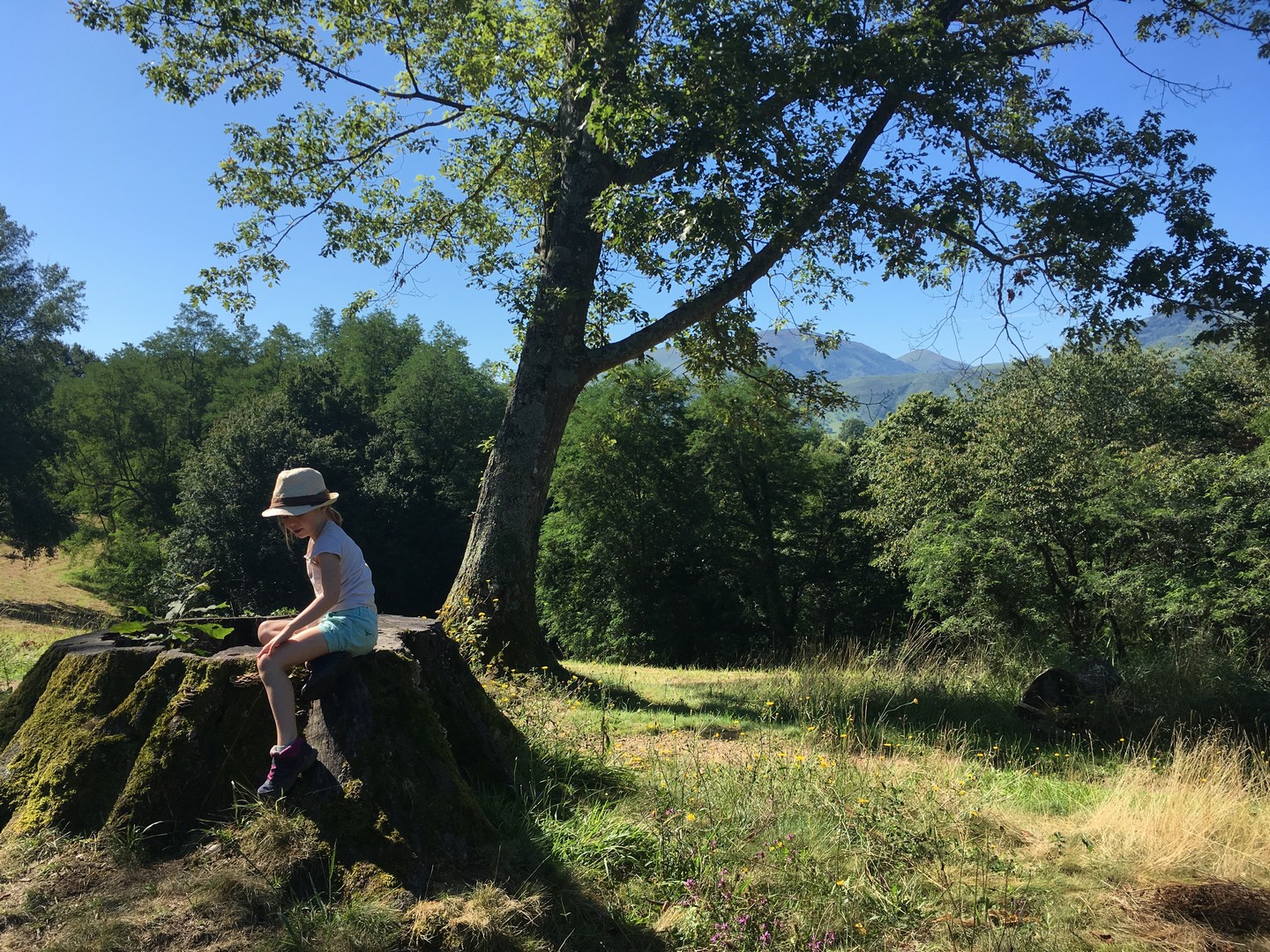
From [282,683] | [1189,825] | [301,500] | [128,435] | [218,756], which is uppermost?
[128,435]

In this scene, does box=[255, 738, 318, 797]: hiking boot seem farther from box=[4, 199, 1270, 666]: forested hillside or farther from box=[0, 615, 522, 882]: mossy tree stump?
box=[4, 199, 1270, 666]: forested hillside

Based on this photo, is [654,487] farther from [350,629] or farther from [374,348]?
[350,629]

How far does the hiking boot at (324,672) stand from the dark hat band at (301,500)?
2.62 ft

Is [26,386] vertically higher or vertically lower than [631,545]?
higher

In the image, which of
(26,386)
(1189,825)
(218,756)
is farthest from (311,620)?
(26,386)

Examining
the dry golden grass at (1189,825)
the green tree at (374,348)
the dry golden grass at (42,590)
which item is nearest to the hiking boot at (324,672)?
the dry golden grass at (1189,825)

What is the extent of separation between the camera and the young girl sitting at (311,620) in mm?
3873

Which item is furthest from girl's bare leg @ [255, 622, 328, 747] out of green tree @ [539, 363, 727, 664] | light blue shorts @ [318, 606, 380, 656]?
green tree @ [539, 363, 727, 664]

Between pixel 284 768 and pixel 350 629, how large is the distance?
71 centimetres

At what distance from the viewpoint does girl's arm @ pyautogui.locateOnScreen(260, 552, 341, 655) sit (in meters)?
3.90

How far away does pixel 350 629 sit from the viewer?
4074mm

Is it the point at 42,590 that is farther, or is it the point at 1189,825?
the point at 42,590

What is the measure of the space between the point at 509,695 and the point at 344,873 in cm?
312

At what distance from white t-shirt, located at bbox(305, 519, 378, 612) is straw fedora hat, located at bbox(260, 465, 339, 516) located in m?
0.15
